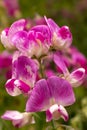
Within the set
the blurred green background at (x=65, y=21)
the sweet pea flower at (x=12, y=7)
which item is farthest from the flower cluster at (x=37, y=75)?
the sweet pea flower at (x=12, y=7)

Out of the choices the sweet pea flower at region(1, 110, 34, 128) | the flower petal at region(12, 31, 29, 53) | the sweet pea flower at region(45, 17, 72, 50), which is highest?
the flower petal at region(12, 31, 29, 53)

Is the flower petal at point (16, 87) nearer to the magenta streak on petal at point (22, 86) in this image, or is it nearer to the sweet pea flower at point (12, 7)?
the magenta streak on petal at point (22, 86)

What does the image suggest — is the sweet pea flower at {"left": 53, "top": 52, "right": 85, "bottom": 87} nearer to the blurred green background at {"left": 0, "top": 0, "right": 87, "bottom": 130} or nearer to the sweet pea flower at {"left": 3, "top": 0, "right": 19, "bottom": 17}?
the blurred green background at {"left": 0, "top": 0, "right": 87, "bottom": 130}

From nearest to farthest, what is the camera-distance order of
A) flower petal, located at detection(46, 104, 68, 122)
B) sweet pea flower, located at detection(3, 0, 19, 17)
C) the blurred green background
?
1. flower petal, located at detection(46, 104, 68, 122)
2. the blurred green background
3. sweet pea flower, located at detection(3, 0, 19, 17)

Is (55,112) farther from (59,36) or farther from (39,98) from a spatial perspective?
(59,36)

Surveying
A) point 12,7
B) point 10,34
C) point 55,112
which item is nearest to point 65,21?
point 12,7

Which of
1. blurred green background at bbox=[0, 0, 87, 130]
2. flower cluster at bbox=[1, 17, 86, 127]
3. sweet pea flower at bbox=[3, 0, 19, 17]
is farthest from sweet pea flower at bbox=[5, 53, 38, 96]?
sweet pea flower at bbox=[3, 0, 19, 17]

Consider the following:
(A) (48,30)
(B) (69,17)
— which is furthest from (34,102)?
(B) (69,17)
